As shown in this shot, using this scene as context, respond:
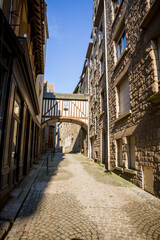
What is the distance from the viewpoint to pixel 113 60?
26.8ft

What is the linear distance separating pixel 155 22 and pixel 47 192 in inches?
216

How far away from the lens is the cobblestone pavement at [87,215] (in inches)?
93.0

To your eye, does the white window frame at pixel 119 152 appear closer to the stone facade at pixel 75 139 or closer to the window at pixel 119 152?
the window at pixel 119 152

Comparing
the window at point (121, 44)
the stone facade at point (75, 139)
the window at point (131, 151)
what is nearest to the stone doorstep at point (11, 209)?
the window at point (131, 151)

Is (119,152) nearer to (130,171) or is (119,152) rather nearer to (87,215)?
(130,171)

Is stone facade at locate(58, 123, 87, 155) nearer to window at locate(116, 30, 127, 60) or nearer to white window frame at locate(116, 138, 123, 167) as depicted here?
white window frame at locate(116, 138, 123, 167)

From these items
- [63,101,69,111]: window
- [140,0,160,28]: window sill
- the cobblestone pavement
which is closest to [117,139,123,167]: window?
the cobblestone pavement

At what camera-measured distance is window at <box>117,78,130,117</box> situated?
647 centimetres

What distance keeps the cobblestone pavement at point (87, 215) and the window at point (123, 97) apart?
3.25 m

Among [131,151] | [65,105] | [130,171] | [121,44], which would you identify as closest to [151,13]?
[121,44]

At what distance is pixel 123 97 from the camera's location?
6.90m

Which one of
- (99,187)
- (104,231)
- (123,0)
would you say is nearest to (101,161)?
(99,187)

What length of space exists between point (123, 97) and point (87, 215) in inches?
202

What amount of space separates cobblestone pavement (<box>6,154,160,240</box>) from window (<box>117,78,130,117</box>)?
10.7 feet
